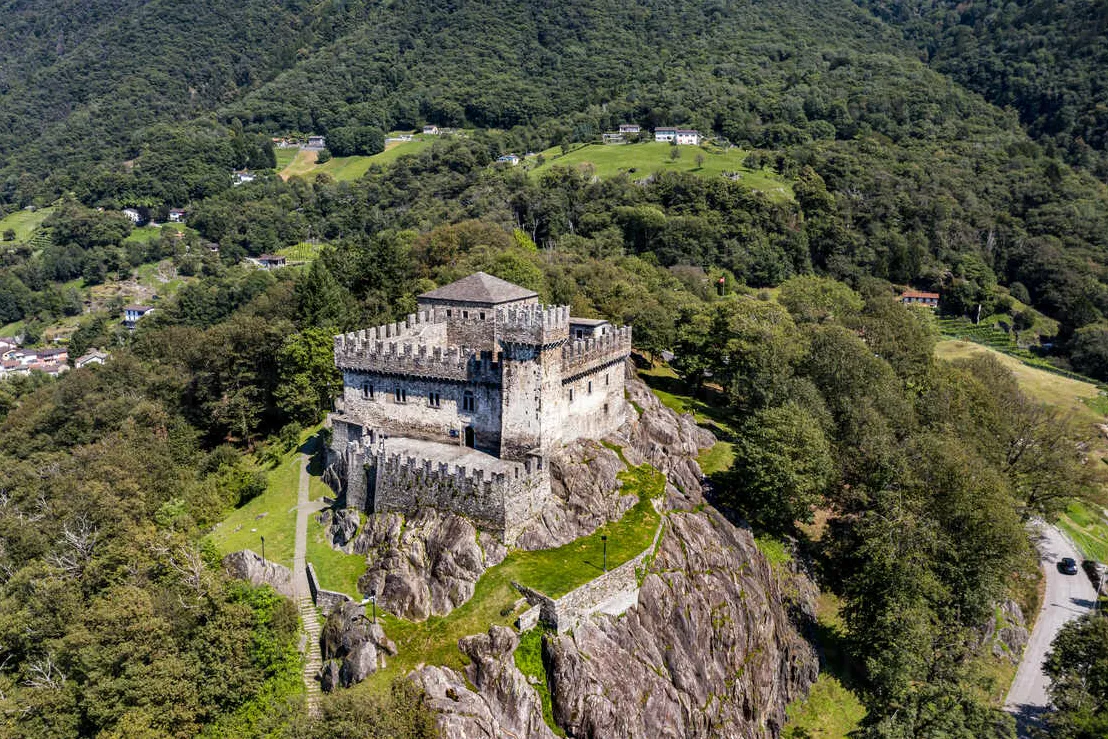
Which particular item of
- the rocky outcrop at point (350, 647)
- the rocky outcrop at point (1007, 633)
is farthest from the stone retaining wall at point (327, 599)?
the rocky outcrop at point (1007, 633)

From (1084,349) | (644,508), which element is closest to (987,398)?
(644,508)

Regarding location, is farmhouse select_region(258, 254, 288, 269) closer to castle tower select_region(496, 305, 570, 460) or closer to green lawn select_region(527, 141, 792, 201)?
green lawn select_region(527, 141, 792, 201)

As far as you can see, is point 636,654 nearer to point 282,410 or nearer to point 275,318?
point 282,410

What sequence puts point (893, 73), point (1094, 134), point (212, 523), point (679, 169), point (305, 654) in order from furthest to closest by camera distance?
point (893, 73)
point (1094, 134)
point (679, 169)
point (212, 523)
point (305, 654)

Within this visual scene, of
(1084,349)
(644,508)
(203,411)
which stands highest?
(644,508)

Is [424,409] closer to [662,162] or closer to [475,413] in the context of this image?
[475,413]

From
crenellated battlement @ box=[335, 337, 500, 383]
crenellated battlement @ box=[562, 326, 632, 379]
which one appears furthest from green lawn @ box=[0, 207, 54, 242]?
crenellated battlement @ box=[562, 326, 632, 379]
